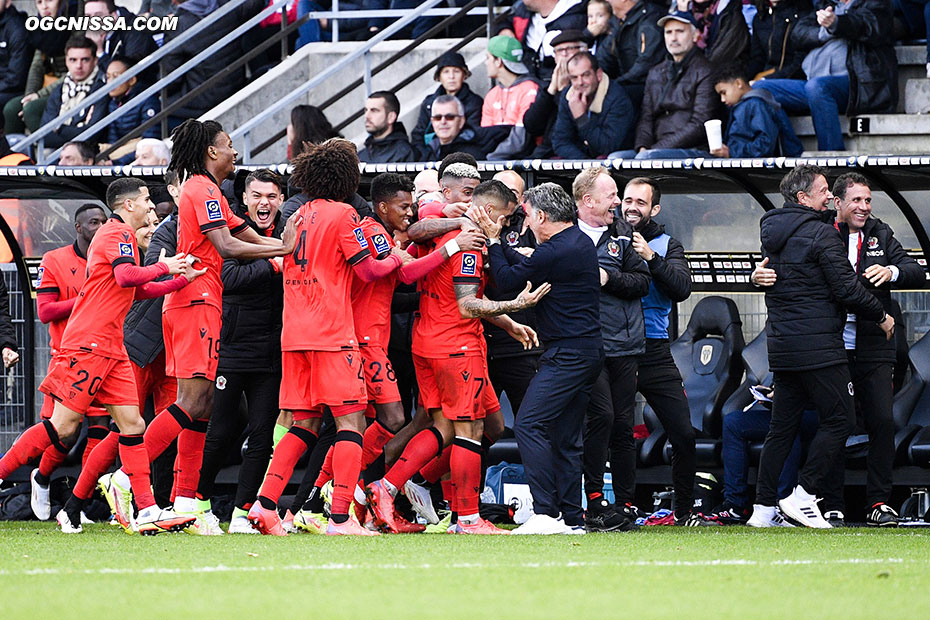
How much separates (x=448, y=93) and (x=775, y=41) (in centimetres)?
285

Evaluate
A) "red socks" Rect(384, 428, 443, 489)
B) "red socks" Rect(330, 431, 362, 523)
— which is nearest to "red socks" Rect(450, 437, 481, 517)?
"red socks" Rect(384, 428, 443, 489)

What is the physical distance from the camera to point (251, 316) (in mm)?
8688

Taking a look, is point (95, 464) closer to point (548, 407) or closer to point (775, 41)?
point (548, 407)

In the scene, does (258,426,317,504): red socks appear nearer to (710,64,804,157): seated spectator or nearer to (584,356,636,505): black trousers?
(584,356,636,505): black trousers

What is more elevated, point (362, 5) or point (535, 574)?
point (362, 5)

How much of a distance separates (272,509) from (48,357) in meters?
3.95

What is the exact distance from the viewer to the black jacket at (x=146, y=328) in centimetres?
882

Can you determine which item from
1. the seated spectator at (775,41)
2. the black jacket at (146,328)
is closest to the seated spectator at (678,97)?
the seated spectator at (775,41)

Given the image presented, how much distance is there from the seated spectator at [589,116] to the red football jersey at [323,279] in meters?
4.17

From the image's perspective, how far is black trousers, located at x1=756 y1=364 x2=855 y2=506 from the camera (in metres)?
8.61

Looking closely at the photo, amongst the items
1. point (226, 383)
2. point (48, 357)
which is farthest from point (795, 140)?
point (48, 357)

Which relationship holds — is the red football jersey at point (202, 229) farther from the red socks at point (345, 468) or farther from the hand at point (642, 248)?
the hand at point (642, 248)

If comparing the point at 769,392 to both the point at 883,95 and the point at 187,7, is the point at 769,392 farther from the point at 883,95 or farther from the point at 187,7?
the point at 187,7

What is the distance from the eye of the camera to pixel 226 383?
8.64 metres
